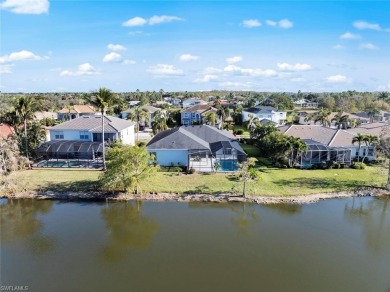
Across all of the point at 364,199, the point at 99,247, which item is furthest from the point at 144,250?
the point at 364,199

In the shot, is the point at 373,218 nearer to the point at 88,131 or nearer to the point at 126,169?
the point at 126,169

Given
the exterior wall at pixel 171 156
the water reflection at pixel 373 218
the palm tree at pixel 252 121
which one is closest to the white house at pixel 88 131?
the exterior wall at pixel 171 156

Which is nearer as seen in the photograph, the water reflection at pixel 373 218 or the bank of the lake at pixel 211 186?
the water reflection at pixel 373 218

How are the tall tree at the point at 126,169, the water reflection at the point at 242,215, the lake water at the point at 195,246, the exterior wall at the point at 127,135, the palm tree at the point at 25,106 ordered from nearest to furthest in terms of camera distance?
the lake water at the point at 195,246
the water reflection at the point at 242,215
the tall tree at the point at 126,169
the palm tree at the point at 25,106
the exterior wall at the point at 127,135

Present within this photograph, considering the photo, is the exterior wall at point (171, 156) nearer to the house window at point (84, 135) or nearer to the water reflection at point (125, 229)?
the house window at point (84, 135)

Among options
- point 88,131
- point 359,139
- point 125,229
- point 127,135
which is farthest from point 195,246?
point 127,135

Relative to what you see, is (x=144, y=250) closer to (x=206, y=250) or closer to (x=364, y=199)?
(x=206, y=250)
